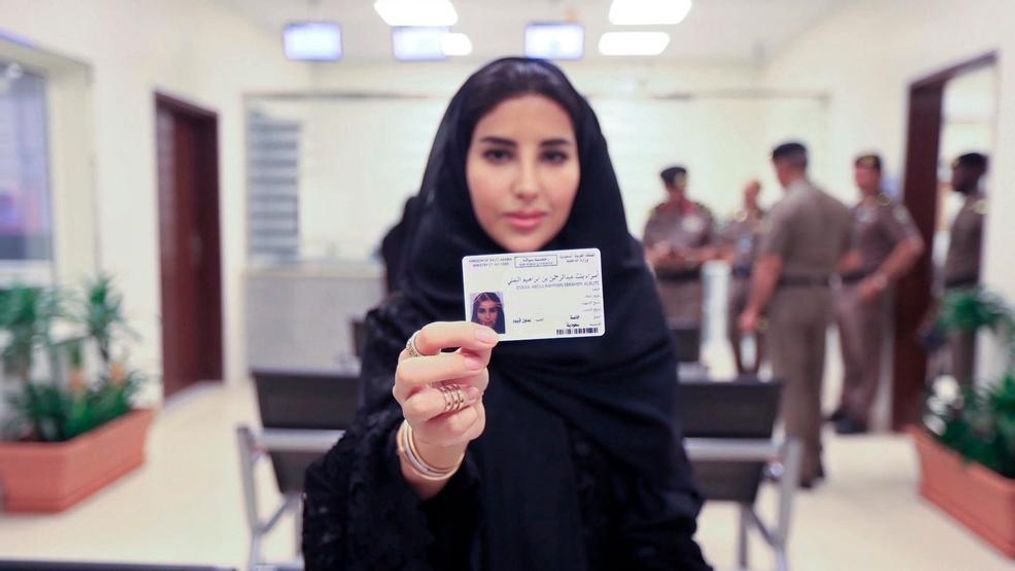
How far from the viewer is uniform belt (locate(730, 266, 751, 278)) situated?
4688 mm

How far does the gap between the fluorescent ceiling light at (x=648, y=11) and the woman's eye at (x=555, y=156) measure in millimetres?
4433

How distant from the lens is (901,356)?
3889 mm

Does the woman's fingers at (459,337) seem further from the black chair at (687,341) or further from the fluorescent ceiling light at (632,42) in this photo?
the fluorescent ceiling light at (632,42)

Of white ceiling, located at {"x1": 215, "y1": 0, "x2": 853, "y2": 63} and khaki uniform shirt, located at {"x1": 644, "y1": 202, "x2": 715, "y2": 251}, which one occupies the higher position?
white ceiling, located at {"x1": 215, "y1": 0, "x2": 853, "y2": 63}

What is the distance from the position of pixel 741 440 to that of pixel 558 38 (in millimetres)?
3452

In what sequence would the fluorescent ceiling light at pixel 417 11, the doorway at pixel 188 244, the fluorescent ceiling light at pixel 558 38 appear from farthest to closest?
the fluorescent ceiling light at pixel 417 11 → the fluorescent ceiling light at pixel 558 38 → the doorway at pixel 188 244

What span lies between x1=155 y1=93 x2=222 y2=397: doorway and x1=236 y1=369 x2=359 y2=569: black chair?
9.48 feet

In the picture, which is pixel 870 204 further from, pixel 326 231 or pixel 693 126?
pixel 326 231

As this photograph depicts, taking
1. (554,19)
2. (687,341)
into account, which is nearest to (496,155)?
(687,341)

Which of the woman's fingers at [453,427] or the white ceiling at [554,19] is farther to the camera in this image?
the white ceiling at [554,19]

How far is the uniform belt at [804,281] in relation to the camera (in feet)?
10.1

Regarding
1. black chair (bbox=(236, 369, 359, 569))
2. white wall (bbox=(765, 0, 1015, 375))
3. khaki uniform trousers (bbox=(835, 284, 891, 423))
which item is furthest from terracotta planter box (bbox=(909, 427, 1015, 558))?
black chair (bbox=(236, 369, 359, 569))

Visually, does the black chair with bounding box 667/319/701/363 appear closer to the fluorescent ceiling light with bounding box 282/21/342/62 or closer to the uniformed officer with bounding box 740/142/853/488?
the uniformed officer with bounding box 740/142/853/488

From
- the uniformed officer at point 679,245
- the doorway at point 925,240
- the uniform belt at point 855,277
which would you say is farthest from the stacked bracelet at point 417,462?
the uniformed officer at point 679,245
